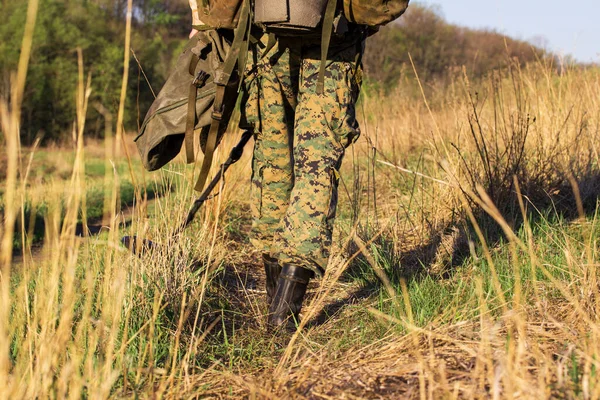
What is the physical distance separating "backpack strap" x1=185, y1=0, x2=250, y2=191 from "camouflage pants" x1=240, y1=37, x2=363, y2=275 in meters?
0.11

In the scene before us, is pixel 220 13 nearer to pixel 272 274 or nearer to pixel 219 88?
pixel 219 88

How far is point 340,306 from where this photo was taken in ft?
8.95

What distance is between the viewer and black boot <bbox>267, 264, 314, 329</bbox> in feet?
7.53

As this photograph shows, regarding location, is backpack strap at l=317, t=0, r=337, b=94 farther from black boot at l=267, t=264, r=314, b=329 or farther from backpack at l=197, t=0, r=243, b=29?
black boot at l=267, t=264, r=314, b=329

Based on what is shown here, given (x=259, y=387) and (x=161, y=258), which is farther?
(x=161, y=258)

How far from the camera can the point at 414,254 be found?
326 cm

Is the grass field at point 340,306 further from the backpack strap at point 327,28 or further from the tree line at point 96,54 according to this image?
the tree line at point 96,54

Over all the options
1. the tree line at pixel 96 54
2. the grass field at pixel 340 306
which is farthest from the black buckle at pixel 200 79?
the tree line at pixel 96 54

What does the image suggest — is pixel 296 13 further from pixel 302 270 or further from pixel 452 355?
pixel 452 355

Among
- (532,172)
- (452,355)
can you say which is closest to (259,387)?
(452,355)

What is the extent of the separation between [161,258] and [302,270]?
0.62 meters

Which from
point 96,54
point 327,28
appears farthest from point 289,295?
point 96,54

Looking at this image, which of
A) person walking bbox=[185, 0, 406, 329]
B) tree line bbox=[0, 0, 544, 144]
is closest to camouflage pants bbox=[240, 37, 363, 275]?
person walking bbox=[185, 0, 406, 329]

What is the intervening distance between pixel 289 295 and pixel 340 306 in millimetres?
483
